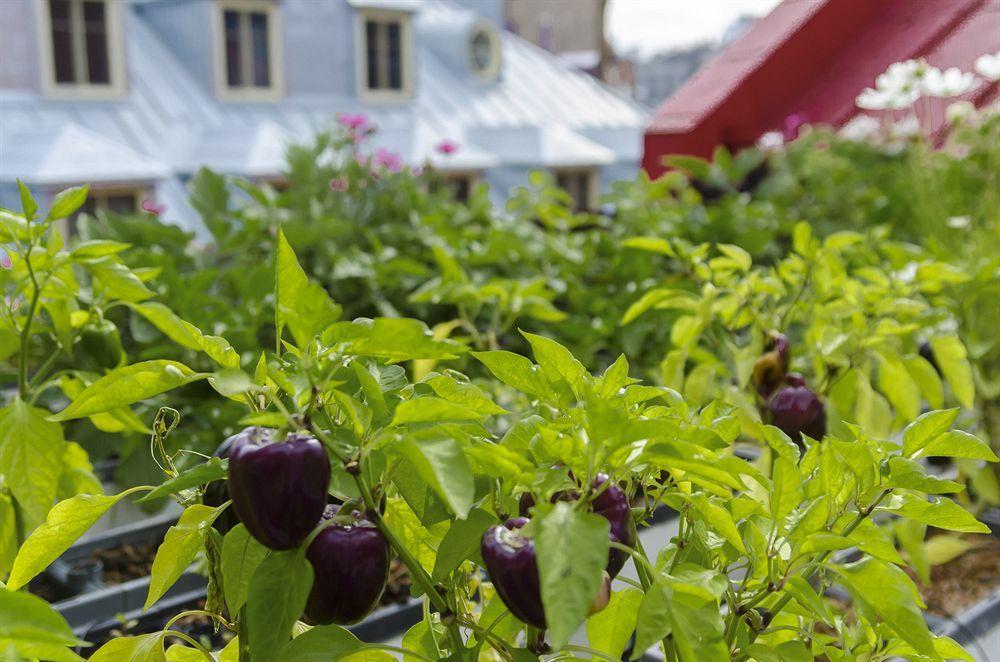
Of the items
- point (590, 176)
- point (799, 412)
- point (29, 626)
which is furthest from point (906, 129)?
point (590, 176)

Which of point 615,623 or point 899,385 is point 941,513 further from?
point 899,385

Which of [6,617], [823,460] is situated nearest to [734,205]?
[823,460]

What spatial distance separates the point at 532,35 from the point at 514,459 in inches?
813

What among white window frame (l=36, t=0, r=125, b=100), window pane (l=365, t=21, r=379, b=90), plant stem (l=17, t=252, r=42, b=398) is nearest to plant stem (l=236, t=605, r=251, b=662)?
plant stem (l=17, t=252, r=42, b=398)

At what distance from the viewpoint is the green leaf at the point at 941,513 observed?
1.69ft

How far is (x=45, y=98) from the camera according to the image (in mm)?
7254

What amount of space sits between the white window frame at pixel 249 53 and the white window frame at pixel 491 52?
3.16m

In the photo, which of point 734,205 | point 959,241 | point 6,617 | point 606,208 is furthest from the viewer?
point 606,208

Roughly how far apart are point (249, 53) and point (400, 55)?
1569mm

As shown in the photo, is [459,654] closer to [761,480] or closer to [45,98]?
[761,480]

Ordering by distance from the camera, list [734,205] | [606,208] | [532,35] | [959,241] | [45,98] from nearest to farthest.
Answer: [959,241] < [734,205] < [606,208] < [45,98] < [532,35]

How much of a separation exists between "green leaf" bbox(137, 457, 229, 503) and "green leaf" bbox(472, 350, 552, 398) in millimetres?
133

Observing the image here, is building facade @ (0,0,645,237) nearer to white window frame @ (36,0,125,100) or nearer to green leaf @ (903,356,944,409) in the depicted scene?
white window frame @ (36,0,125,100)

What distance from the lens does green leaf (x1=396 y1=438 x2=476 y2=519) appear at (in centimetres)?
41
